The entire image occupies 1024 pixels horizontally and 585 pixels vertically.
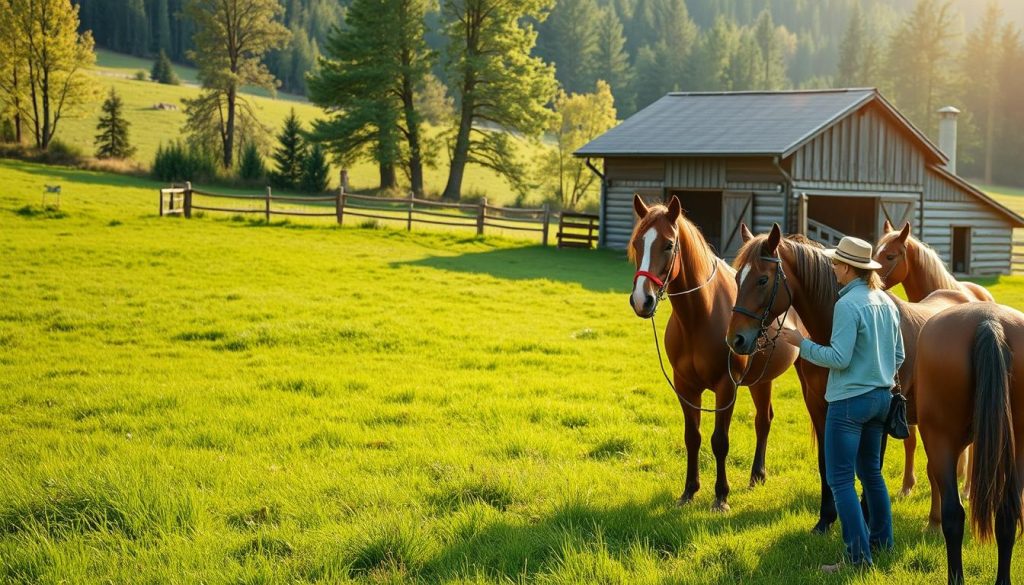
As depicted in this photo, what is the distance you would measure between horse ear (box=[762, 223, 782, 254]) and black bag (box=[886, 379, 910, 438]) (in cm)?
106

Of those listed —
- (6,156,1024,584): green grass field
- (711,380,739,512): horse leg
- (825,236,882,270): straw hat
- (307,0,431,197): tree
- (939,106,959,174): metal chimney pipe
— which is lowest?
(6,156,1024,584): green grass field

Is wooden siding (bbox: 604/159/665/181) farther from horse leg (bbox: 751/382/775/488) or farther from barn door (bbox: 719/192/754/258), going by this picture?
horse leg (bbox: 751/382/775/488)

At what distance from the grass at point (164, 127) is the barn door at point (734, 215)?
23072mm

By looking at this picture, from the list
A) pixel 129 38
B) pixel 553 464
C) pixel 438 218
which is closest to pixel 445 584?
pixel 553 464

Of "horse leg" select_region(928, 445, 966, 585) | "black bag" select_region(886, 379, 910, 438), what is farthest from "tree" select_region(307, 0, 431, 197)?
"horse leg" select_region(928, 445, 966, 585)

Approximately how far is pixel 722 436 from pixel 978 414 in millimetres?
2043

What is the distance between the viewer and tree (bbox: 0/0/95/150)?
138 ft

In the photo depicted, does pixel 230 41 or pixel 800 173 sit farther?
pixel 230 41

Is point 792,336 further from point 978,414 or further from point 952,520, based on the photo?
point 952,520

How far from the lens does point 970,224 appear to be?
26.7 metres

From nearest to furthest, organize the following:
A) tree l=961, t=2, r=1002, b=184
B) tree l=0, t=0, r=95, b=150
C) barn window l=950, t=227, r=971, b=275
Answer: barn window l=950, t=227, r=971, b=275
tree l=0, t=0, r=95, b=150
tree l=961, t=2, r=1002, b=184

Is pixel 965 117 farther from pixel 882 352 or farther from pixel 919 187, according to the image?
pixel 882 352

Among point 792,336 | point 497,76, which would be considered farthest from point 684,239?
point 497,76

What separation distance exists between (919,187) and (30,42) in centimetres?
4134
